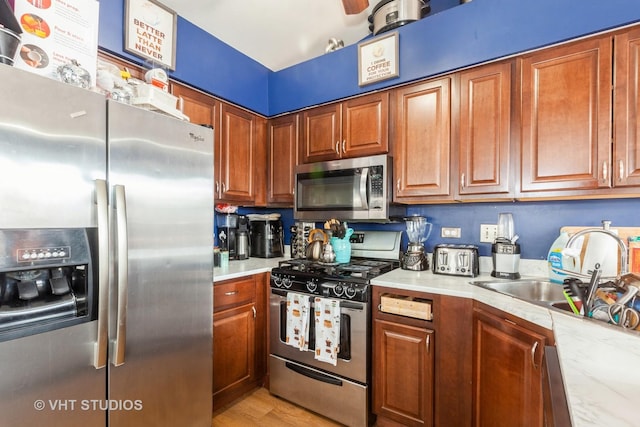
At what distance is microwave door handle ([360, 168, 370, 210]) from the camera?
2094mm

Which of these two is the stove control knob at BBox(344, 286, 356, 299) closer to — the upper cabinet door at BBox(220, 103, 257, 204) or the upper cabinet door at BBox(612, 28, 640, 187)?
the upper cabinet door at BBox(220, 103, 257, 204)

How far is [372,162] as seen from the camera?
2.11 meters

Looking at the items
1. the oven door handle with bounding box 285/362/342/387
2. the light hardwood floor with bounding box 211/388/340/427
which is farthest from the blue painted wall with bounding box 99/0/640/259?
the light hardwood floor with bounding box 211/388/340/427

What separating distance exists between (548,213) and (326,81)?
1759mm

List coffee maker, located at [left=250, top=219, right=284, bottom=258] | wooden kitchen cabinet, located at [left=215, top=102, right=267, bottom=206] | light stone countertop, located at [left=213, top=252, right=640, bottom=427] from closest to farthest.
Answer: light stone countertop, located at [left=213, top=252, right=640, bottom=427] → wooden kitchen cabinet, located at [left=215, top=102, right=267, bottom=206] → coffee maker, located at [left=250, top=219, right=284, bottom=258]

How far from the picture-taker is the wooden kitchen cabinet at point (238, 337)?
6.26ft

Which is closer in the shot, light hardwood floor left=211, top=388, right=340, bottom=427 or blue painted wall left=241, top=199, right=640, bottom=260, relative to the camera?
blue painted wall left=241, top=199, right=640, bottom=260

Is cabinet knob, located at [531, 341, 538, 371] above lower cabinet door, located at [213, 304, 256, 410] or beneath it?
above

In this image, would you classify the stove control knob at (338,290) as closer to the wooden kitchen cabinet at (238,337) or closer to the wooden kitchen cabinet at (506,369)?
the wooden kitchen cabinet at (238,337)

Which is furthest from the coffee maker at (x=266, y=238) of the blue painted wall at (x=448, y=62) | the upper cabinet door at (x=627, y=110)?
the upper cabinet door at (x=627, y=110)

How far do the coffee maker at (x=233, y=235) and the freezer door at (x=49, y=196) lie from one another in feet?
4.50

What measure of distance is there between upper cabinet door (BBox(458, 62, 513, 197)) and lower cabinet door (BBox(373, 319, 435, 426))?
3.02 feet

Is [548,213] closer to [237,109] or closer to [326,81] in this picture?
[326,81]

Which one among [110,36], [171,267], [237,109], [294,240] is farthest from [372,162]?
[110,36]
